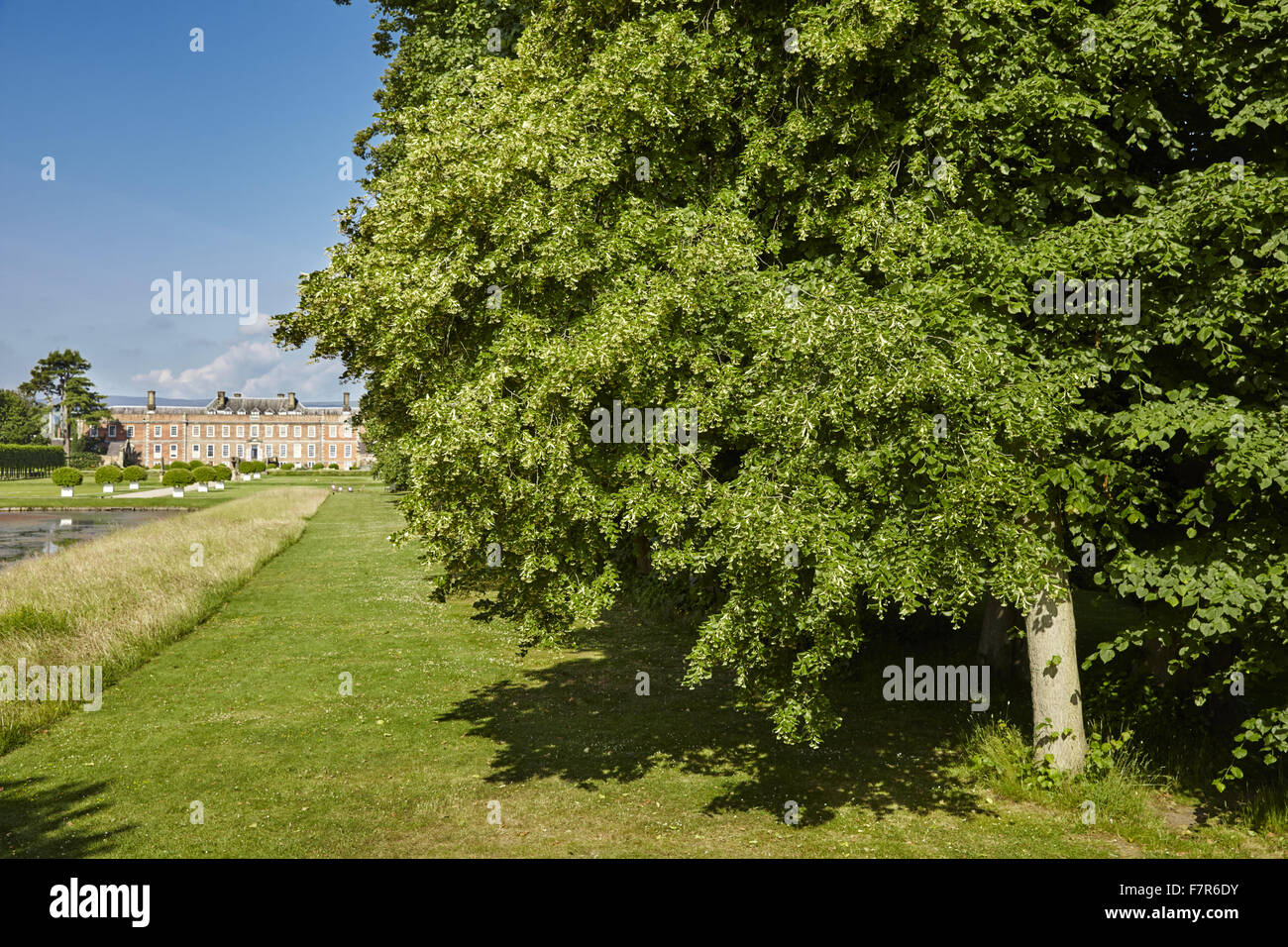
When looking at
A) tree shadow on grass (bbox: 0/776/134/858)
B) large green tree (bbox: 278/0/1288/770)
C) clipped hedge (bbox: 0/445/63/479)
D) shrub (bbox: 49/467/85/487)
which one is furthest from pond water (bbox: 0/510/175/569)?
clipped hedge (bbox: 0/445/63/479)

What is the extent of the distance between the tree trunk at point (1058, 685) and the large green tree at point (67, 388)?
→ 439ft

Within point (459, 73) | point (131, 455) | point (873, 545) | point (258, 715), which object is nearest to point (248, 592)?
point (258, 715)

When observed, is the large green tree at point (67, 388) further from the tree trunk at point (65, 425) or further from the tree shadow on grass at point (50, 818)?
the tree shadow on grass at point (50, 818)

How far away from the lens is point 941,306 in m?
10.0

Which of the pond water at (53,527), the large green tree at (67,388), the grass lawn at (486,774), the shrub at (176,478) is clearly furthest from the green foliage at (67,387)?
the grass lawn at (486,774)

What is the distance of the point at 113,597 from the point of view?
2212 centimetres

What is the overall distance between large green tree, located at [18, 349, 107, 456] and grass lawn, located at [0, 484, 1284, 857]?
12168 centimetres

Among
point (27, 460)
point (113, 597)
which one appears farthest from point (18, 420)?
point (113, 597)

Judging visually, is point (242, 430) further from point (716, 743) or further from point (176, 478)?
point (716, 743)

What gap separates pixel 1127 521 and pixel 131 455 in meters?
154

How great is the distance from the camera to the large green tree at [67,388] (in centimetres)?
12144

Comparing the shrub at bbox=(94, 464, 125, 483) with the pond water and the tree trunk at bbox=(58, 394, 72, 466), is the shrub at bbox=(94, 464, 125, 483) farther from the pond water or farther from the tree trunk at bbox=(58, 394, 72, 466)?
the tree trunk at bbox=(58, 394, 72, 466)

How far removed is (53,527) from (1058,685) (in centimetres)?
5231

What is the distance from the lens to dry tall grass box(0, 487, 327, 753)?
17.6 meters
